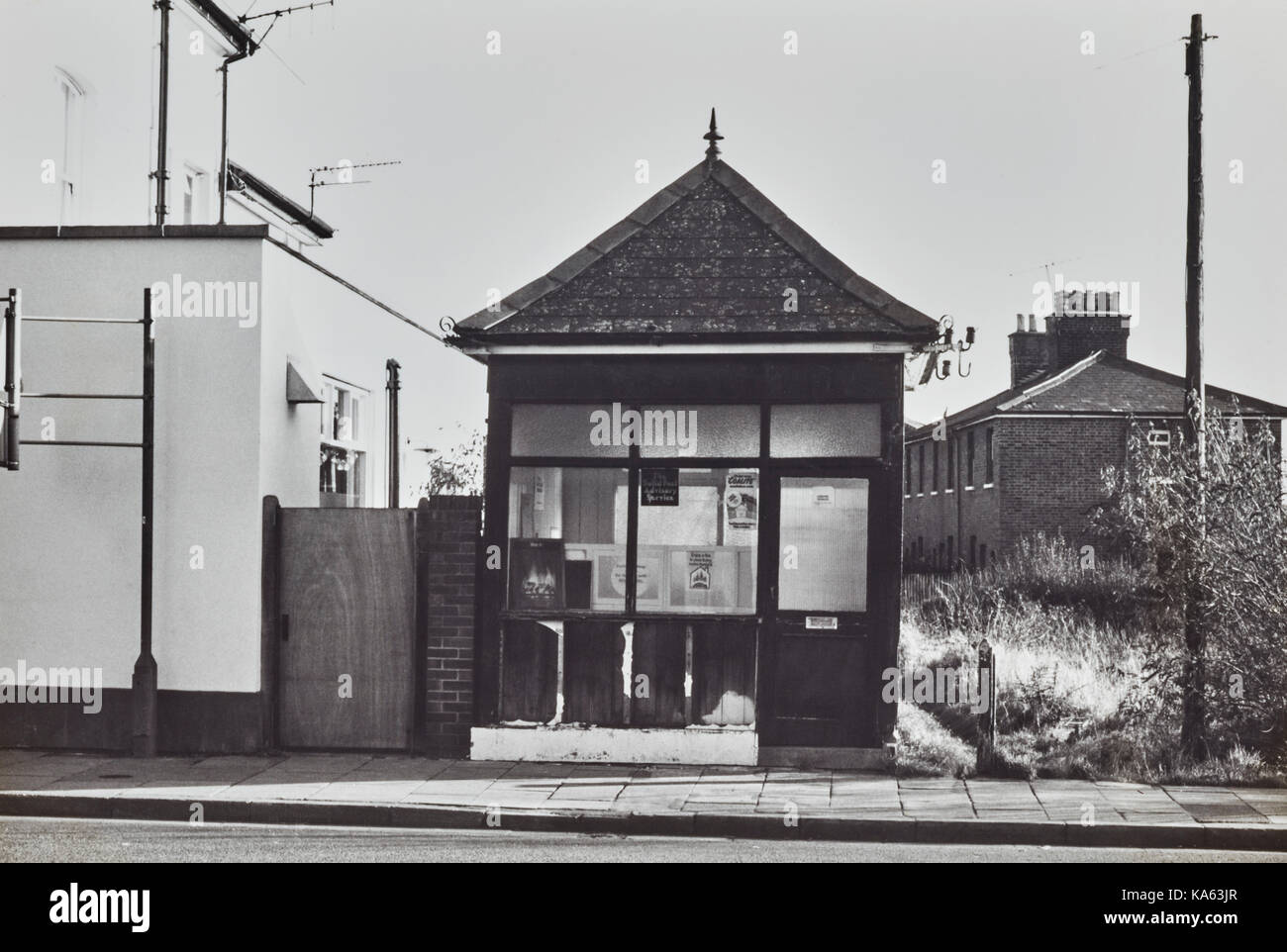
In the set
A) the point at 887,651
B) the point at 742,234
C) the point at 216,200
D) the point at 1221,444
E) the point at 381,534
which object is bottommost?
the point at 887,651

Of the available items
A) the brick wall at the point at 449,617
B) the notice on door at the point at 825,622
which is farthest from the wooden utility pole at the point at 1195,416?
the brick wall at the point at 449,617

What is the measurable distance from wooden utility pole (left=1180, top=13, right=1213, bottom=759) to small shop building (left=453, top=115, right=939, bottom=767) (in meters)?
2.58

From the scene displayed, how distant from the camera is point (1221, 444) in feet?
40.4

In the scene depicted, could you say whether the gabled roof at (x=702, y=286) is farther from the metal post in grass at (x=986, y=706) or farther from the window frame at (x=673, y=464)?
the metal post in grass at (x=986, y=706)

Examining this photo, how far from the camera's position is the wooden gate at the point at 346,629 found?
40.4 feet

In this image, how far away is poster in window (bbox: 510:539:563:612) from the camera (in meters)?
12.3

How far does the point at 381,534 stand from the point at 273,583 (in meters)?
1.04

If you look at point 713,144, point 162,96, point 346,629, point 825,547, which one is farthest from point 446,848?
point 162,96

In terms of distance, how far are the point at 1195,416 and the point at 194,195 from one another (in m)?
12.8

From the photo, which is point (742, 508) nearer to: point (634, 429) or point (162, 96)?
point (634, 429)

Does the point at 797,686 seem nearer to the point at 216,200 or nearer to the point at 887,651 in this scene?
the point at 887,651

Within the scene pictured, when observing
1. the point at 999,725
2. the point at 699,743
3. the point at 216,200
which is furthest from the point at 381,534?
the point at 216,200

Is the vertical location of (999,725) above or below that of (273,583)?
below
